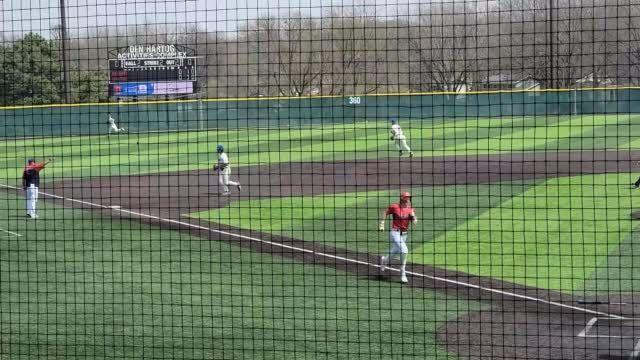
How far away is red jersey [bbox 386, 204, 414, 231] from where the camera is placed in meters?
14.5

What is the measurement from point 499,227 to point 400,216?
539 centimetres

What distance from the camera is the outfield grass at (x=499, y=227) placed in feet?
52.6

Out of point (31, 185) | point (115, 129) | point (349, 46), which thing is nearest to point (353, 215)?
point (31, 185)

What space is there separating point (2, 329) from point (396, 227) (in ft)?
19.3

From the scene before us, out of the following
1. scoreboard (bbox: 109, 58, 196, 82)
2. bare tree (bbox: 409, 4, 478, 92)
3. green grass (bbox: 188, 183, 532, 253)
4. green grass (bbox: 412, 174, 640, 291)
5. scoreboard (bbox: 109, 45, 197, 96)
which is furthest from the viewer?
scoreboard (bbox: 109, 58, 196, 82)

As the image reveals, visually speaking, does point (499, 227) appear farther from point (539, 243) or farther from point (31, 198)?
point (31, 198)

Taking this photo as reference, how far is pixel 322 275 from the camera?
608 inches

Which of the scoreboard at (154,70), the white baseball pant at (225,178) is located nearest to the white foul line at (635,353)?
the white baseball pant at (225,178)

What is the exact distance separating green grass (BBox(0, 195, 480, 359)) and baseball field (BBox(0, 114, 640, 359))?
41mm

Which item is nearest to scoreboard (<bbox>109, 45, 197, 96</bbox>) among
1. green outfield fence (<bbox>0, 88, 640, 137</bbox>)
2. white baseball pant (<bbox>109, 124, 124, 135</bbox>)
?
green outfield fence (<bbox>0, 88, 640, 137</bbox>)

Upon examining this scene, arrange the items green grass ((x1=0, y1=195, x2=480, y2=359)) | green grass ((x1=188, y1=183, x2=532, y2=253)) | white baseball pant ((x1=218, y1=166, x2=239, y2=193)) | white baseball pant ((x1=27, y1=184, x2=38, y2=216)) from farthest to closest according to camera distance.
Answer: white baseball pant ((x1=218, y1=166, x2=239, y2=193)), white baseball pant ((x1=27, y1=184, x2=38, y2=216)), green grass ((x1=188, y1=183, x2=532, y2=253)), green grass ((x1=0, y1=195, x2=480, y2=359))

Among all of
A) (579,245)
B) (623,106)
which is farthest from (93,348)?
(623,106)

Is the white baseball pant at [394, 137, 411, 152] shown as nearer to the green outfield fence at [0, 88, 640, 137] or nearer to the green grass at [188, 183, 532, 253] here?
the green outfield fence at [0, 88, 640, 137]

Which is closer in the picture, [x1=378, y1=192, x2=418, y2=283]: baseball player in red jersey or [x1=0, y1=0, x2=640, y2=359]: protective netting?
[x1=0, y1=0, x2=640, y2=359]: protective netting
